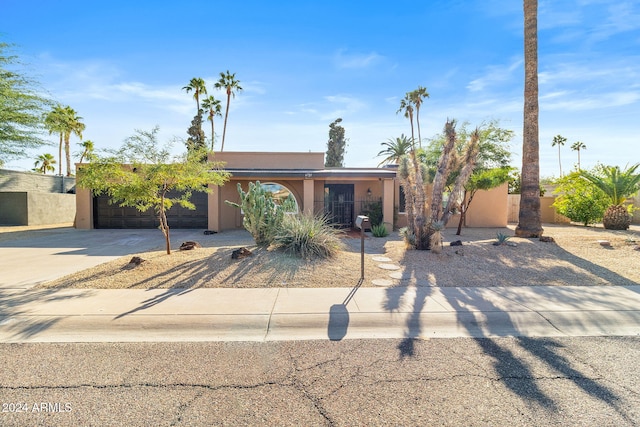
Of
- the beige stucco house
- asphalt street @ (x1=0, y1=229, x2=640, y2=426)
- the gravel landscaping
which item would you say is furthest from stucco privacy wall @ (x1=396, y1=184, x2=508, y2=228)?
asphalt street @ (x1=0, y1=229, x2=640, y2=426)

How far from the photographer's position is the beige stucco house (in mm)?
15961

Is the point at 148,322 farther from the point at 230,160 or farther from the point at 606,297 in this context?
the point at 230,160

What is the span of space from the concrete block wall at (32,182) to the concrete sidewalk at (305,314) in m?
20.6

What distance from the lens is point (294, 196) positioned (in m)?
16.5

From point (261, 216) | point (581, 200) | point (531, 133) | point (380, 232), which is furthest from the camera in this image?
point (581, 200)

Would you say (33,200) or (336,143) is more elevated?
(336,143)

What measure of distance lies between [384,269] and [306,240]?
2112mm

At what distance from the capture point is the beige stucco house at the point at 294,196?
1596 centimetres

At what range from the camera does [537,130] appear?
11367mm

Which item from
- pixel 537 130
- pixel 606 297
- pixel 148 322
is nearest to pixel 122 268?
pixel 148 322

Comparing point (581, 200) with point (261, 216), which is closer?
point (261, 216)

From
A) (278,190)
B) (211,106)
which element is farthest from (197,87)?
(278,190)

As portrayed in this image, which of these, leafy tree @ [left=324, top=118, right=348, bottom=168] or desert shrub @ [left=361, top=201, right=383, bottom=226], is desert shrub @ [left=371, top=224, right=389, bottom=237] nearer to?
desert shrub @ [left=361, top=201, right=383, bottom=226]

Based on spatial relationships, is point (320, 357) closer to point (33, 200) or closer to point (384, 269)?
point (384, 269)
